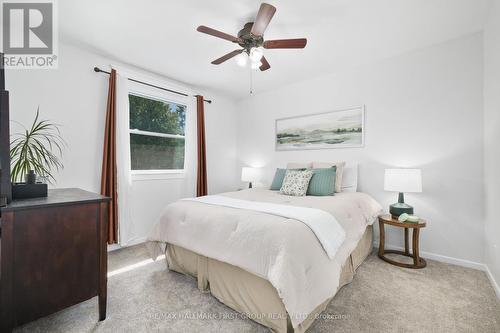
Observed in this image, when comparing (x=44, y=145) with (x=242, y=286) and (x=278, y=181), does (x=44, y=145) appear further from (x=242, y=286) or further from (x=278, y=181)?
(x=278, y=181)

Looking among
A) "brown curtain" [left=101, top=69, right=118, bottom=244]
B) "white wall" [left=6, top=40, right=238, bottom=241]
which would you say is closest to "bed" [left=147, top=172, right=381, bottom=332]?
"brown curtain" [left=101, top=69, right=118, bottom=244]

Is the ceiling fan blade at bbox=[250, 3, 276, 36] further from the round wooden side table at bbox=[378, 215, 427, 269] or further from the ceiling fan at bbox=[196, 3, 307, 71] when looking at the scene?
the round wooden side table at bbox=[378, 215, 427, 269]

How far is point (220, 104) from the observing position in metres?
4.49

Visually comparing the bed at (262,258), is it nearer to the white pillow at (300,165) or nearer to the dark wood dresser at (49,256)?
the dark wood dresser at (49,256)

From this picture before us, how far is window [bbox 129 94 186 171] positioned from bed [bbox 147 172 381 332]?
150cm

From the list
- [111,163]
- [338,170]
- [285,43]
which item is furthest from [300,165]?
[111,163]

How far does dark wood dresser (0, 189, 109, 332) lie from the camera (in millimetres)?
1265

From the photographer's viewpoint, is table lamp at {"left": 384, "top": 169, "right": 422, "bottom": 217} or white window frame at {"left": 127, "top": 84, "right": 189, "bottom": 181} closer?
table lamp at {"left": 384, "top": 169, "right": 422, "bottom": 217}

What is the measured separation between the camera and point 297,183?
2.90 meters

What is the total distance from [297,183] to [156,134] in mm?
2324

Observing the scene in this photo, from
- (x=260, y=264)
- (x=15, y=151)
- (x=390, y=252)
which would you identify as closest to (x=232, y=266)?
(x=260, y=264)

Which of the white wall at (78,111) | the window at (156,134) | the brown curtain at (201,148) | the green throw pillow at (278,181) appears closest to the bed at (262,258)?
the green throw pillow at (278,181)

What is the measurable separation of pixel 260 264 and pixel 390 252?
2.18 metres

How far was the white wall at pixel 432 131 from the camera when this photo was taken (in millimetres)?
2455
